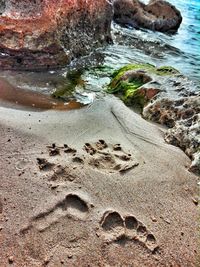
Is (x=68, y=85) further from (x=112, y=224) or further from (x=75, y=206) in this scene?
(x=112, y=224)

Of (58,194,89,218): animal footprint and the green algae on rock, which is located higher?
(58,194,89,218): animal footprint

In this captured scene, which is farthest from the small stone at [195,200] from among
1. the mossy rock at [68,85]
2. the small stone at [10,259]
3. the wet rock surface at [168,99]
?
the mossy rock at [68,85]

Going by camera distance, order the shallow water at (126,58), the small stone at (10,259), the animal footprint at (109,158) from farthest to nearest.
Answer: the shallow water at (126,58)
the animal footprint at (109,158)
the small stone at (10,259)

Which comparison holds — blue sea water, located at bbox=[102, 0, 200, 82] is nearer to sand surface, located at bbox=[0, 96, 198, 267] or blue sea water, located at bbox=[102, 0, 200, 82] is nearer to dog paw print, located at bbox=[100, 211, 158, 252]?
sand surface, located at bbox=[0, 96, 198, 267]

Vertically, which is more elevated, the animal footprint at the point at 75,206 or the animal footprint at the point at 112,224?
the animal footprint at the point at 112,224

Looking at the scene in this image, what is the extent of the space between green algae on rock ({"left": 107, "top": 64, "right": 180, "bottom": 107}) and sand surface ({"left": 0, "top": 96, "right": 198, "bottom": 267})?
1.34 meters

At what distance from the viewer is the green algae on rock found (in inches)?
240

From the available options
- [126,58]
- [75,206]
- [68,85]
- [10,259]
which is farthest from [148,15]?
[10,259]

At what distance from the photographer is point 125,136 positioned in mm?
4750

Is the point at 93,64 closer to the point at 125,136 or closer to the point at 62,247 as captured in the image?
the point at 125,136

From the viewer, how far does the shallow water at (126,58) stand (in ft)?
20.8

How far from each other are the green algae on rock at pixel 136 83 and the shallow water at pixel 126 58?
369 millimetres

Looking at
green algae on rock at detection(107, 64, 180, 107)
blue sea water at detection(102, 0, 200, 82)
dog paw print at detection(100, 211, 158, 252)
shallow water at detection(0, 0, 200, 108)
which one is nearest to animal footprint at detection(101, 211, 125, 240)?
dog paw print at detection(100, 211, 158, 252)

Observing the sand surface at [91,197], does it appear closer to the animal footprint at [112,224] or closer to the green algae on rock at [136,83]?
the animal footprint at [112,224]
